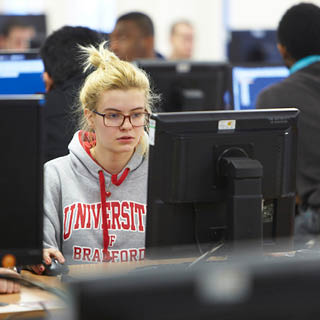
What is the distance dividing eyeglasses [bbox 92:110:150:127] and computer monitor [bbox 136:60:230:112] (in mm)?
1698

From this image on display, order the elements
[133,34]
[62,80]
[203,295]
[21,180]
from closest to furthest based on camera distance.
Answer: [203,295], [21,180], [62,80], [133,34]

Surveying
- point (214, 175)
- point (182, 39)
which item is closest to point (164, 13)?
point (182, 39)

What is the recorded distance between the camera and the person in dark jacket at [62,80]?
3.10 meters

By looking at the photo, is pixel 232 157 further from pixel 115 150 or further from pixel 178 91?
pixel 178 91

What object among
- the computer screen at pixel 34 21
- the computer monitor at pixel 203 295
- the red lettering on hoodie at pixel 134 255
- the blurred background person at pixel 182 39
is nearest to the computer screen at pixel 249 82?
the red lettering on hoodie at pixel 134 255

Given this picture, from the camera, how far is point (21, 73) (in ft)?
11.9

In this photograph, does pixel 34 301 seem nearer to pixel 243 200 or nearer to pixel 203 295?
pixel 243 200

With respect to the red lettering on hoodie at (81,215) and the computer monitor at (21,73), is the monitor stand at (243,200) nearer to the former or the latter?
the red lettering on hoodie at (81,215)

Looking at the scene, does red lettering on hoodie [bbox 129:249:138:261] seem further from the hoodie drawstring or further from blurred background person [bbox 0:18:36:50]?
blurred background person [bbox 0:18:36:50]

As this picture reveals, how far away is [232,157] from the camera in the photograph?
192cm

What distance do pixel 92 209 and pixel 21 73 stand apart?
5.00 feet

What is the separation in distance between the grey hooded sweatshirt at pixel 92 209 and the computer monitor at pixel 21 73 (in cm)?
132

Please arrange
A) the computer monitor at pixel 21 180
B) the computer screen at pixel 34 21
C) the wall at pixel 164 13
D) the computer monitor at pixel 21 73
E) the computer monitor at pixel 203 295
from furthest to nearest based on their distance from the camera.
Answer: the wall at pixel 164 13 < the computer screen at pixel 34 21 < the computer monitor at pixel 21 73 < the computer monitor at pixel 21 180 < the computer monitor at pixel 203 295

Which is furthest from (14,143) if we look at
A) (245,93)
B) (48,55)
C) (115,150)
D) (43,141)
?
(245,93)
